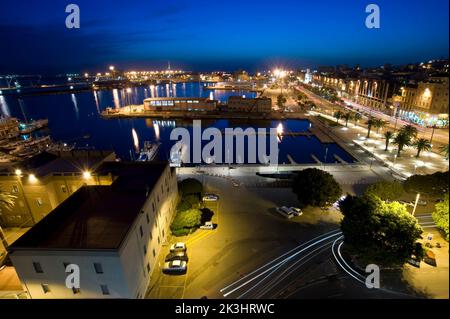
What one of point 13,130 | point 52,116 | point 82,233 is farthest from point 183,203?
point 52,116

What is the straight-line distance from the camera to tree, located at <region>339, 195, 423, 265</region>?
1287 cm

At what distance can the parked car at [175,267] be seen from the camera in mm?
14648

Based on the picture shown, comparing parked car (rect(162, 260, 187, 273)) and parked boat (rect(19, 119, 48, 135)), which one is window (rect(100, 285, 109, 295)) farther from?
parked boat (rect(19, 119, 48, 135))

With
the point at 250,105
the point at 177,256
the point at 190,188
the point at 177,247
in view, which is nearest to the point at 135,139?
the point at 250,105

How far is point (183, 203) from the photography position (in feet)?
65.2

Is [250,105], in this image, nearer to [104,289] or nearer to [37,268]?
[104,289]

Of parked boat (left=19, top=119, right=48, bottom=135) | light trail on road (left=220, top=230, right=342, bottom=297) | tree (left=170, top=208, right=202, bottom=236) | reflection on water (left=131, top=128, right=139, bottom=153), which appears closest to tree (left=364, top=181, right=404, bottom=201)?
light trail on road (left=220, top=230, right=342, bottom=297)

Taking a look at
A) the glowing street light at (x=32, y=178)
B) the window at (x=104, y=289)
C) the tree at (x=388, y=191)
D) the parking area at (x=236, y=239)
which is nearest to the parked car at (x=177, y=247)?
the parking area at (x=236, y=239)

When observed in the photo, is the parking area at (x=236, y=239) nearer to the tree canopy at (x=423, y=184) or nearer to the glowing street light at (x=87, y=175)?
the tree canopy at (x=423, y=184)

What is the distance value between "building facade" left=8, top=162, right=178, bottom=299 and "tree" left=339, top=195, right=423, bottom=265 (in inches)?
437

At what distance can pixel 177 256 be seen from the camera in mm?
15555

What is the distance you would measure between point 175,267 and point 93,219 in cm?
526

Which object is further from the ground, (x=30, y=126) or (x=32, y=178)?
(x=32, y=178)
